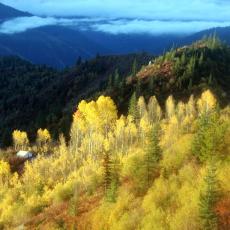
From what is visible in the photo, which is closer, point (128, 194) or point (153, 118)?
point (128, 194)

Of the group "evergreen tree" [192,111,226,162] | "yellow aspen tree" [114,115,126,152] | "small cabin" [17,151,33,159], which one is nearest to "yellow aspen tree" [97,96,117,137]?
"yellow aspen tree" [114,115,126,152]

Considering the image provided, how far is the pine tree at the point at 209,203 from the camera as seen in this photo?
54.0m

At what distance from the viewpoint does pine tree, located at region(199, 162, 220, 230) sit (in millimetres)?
54000

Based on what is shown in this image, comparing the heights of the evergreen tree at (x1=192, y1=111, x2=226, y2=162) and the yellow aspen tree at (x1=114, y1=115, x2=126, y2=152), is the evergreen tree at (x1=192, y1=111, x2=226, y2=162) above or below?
above

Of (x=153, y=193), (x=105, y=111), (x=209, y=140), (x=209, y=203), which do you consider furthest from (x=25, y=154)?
(x=209, y=203)

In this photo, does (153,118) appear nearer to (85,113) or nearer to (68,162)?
(85,113)

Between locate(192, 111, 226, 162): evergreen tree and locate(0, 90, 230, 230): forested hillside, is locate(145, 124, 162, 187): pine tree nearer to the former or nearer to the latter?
locate(0, 90, 230, 230): forested hillside

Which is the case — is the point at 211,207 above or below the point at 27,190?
above

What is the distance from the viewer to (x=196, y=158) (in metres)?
74.9

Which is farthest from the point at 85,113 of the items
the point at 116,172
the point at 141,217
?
the point at 141,217

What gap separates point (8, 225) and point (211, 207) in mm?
57745

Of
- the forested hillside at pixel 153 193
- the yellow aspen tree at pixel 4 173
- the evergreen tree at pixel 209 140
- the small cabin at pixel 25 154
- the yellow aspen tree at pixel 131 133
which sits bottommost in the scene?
the small cabin at pixel 25 154

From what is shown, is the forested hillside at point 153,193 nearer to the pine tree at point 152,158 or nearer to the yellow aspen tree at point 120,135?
the pine tree at point 152,158

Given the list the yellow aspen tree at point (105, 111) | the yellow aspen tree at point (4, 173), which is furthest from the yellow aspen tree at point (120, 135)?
the yellow aspen tree at point (4, 173)
